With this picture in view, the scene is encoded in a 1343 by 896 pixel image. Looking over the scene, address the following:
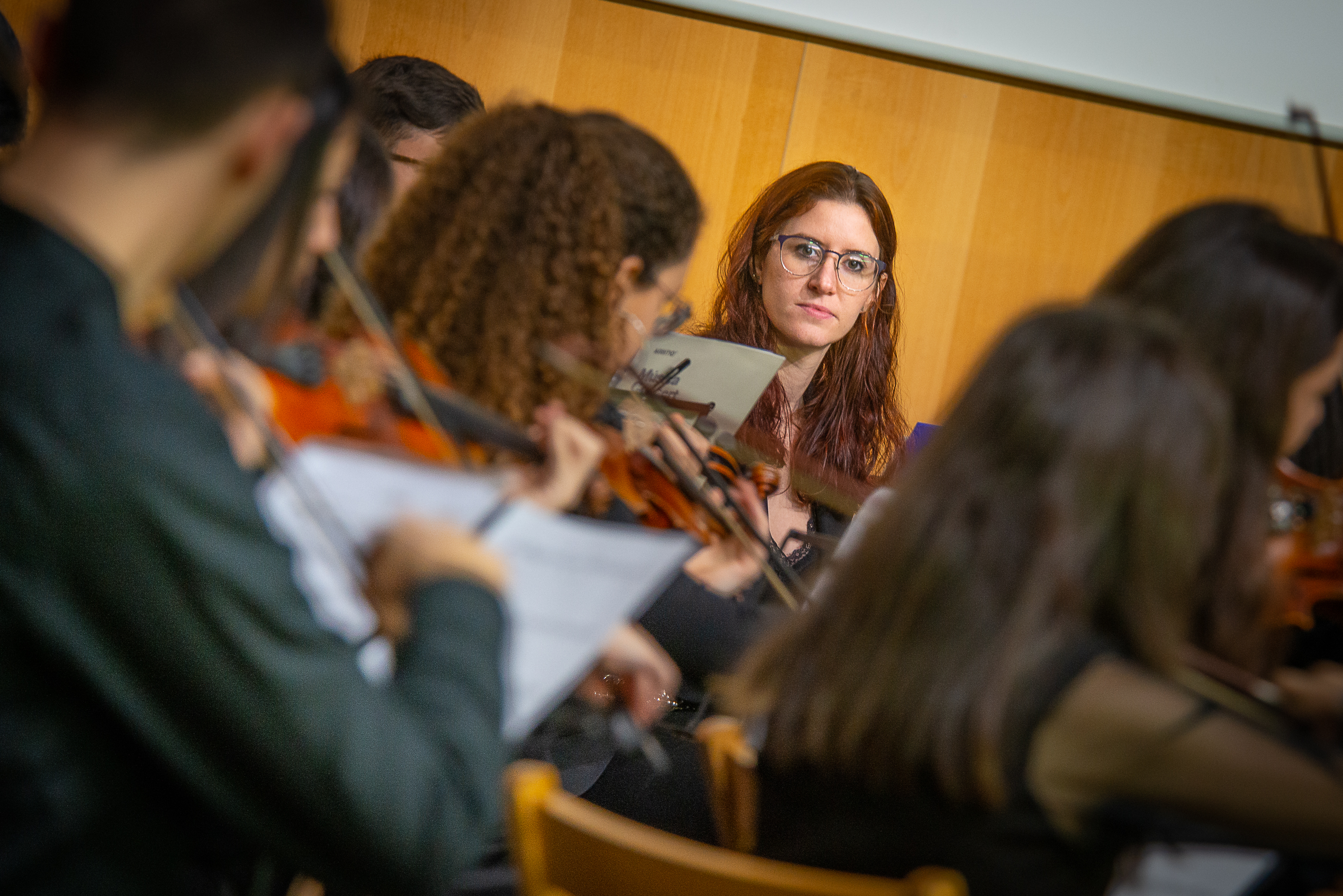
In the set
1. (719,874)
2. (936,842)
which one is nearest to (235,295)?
(719,874)

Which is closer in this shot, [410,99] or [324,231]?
[324,231]

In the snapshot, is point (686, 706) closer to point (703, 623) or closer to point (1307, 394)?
point (703, 623)

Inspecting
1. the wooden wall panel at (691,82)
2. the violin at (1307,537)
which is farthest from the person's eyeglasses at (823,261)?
the violin at (1307,537)

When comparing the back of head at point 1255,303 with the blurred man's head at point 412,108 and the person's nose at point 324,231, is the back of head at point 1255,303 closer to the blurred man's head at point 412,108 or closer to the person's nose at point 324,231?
the person's nose at point 324,231

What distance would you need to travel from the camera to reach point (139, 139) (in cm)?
57

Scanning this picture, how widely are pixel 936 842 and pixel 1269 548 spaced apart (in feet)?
1.47

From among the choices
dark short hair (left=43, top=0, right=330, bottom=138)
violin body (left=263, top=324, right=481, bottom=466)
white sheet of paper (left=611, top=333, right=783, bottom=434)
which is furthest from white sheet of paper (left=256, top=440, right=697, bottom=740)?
white sheet of paper (left=611, top=333, right=783, bottom=434)

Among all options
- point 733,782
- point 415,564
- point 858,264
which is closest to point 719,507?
point 733,782

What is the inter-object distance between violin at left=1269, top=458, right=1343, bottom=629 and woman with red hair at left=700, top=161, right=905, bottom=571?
918 millimetres

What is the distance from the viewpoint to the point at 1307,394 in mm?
1009

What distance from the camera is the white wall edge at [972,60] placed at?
244 centimetres

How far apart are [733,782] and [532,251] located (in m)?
0.54

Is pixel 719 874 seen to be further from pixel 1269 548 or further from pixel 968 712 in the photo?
pixel 1269 548

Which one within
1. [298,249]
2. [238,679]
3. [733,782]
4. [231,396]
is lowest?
[733,782]
